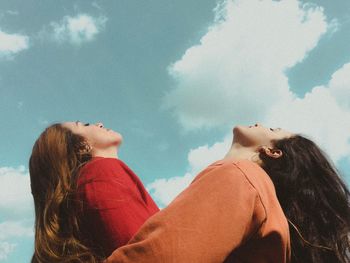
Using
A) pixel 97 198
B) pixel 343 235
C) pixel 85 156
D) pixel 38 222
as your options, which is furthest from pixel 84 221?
pixel 343 235

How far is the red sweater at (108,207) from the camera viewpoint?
9.58 ft

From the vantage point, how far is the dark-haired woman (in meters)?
1.85

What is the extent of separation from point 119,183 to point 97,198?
0.25 metres

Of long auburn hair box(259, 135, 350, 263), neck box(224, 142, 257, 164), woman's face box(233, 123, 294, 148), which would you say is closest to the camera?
long auburn hair box(259, 135, 350, 263)

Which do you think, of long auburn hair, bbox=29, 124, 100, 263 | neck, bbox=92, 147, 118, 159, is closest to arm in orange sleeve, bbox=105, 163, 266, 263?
long auburn hair, bbox=29, 124, 100, 263

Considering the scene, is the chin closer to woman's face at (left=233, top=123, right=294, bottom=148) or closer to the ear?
woman's face at (left=233, top=123, right=294, bottom=148)

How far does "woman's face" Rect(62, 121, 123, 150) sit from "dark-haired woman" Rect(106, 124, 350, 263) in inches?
78.1

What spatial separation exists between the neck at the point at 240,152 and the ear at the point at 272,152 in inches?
4.6

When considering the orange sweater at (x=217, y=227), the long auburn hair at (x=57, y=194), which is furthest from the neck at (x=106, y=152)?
the orange sweater at (x=217, y=227)

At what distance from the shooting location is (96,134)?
169 inches

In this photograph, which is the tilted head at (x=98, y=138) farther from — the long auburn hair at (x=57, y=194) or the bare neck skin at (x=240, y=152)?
the bare neck skin at (x=240, y=152)

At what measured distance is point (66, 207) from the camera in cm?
331

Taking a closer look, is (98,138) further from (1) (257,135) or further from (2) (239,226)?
(2) (239,226)

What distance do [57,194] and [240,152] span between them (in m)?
1.64
